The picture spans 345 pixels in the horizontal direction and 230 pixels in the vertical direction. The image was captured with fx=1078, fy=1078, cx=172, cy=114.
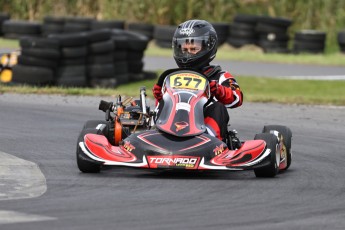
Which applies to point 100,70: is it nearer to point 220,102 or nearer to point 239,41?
point 220,102

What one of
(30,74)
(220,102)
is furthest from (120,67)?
(220,102)

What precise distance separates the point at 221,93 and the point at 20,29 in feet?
60.2

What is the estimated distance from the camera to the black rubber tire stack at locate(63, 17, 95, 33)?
2478 cm

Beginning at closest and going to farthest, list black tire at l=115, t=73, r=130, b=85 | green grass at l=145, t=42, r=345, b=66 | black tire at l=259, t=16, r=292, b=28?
1. black tire at l=115, t=73, r=130, b=85
2. green grass at l=145, t=42, r=345, b=66
3. black tire at l=259, t=16, r=292, b=28

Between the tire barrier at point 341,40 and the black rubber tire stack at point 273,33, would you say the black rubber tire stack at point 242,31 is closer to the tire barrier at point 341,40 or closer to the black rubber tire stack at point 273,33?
the black rubber tire stack at point 273,33

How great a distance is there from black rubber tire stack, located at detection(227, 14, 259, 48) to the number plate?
16478 mm

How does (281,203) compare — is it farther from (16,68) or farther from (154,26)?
(154,26)

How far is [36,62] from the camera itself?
15.8m

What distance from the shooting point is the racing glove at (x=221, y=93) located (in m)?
8.41

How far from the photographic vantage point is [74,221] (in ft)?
18.8

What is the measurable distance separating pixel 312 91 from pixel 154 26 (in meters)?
8.77

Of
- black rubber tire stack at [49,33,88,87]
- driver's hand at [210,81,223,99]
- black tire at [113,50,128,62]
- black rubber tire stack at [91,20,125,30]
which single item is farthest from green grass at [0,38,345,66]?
driver's hand at [210,81,223,99]

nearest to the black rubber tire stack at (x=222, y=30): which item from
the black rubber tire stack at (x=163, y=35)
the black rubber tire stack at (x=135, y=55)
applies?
the black rubber tire stack at (x=163, y=35)

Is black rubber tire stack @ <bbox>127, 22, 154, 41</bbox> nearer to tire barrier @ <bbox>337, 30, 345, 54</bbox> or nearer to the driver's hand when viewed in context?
tire barrier @ <bbox>337, 30, 345, 54</bbox>
